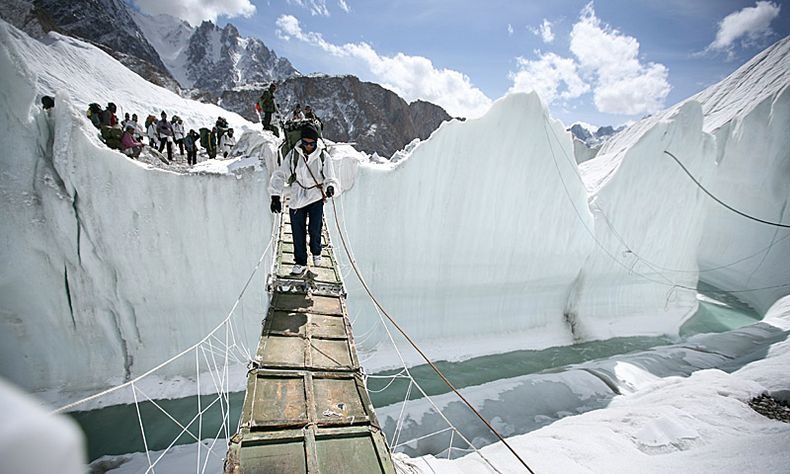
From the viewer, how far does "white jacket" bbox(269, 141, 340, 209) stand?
119 inches

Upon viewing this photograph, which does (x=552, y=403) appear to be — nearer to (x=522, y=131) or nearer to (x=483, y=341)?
(x=483, y=341)

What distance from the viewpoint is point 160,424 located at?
15.7 ft

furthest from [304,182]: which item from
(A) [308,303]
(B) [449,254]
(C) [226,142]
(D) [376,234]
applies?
(C) [226,142]

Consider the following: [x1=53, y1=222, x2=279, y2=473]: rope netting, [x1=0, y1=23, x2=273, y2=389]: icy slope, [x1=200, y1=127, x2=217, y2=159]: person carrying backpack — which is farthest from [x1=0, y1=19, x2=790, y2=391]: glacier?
[x1=200, y1=127, x2=217, y2=159]: person carrying backpack

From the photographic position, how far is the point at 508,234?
24.8 ft

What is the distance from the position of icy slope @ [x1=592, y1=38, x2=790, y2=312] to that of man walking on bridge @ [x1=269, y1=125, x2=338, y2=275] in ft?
28.8

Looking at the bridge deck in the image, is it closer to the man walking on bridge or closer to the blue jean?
the blue jean

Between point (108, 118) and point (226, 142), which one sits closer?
point (108, 118)

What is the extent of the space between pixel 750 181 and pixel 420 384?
43.6 ft

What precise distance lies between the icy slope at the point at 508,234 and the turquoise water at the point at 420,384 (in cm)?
31

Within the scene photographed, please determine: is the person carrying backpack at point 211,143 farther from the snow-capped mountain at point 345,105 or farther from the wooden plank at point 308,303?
the snow-capped mountain at point 345,105

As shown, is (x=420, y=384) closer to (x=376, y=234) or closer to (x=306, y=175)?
(x=376, y=234)

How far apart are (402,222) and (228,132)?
6002 mm

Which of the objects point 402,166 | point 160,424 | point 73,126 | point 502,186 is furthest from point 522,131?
point 160,424
